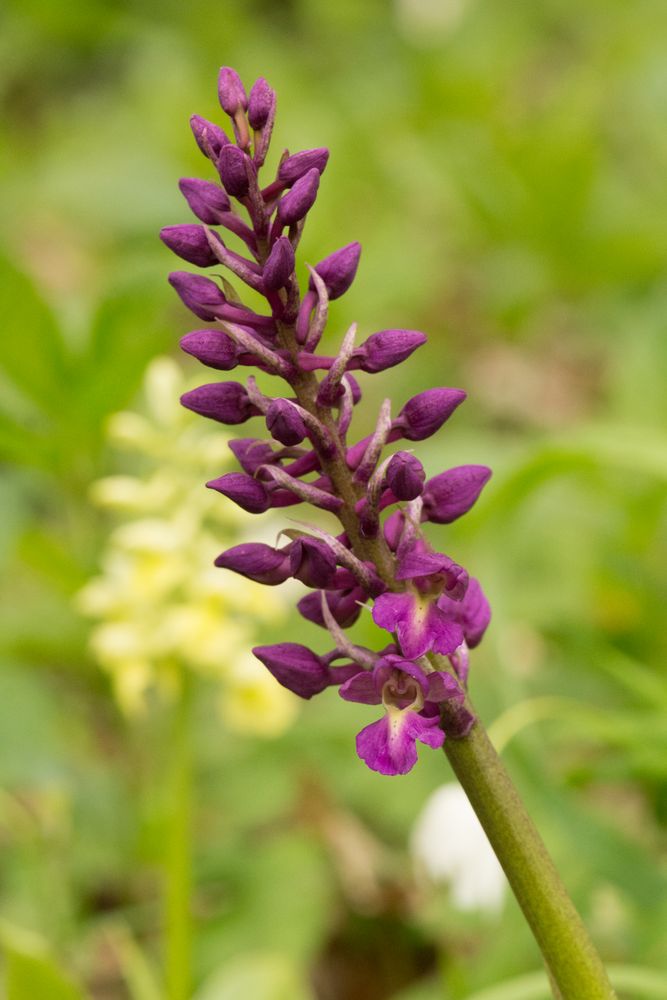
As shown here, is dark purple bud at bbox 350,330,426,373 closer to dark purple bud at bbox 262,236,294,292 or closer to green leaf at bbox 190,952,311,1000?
dark purple bud at bbox 262,236,294,292

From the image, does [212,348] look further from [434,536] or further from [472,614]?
[434,536]

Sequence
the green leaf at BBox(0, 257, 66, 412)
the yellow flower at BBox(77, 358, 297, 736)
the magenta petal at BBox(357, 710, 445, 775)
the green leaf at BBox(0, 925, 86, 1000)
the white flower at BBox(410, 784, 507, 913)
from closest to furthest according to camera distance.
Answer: the magenta petal at BBox(357, 710, 445, 775) → the green leaf at BBox(0, 925, 86, 1000) → the yellow flower at BBox(77, 358, 297, 736) → the white flower at BBox(410, 784, 507, 913) → the green leaf at BBox(0, 257, 66, 412)

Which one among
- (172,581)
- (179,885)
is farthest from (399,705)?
(172,581)

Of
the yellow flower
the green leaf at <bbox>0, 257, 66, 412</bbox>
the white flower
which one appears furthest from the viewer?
the green leaf at <bbox>0, 257, 66, 412</bbox>

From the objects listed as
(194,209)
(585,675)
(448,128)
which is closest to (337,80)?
(448,128)

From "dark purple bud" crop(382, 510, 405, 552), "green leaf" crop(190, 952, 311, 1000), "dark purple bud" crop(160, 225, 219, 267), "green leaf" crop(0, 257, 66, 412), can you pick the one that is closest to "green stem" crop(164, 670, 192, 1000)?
"green leaf" crop(190, 952, 311, 1000)

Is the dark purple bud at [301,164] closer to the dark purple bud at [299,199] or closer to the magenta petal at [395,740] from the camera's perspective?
the dark purple bud at [299,199]
